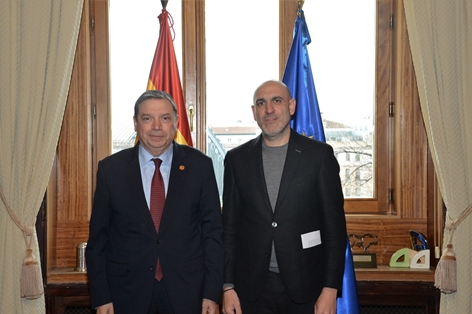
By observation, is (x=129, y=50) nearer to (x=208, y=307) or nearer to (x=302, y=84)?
(x=302, y=84)

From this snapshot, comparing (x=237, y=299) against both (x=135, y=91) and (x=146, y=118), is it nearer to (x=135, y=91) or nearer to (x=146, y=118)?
(x=146, y=118)

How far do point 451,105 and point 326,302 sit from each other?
148 cm

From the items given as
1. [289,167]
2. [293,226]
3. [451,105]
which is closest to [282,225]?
[293,226]

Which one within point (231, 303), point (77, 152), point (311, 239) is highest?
point (77, 152)

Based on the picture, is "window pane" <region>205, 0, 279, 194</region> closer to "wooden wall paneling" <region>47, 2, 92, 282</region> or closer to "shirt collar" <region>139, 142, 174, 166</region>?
"wooden wall paneling" <region>47, 2, 92, 282</region>

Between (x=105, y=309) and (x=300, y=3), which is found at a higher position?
(x=300, y=3)

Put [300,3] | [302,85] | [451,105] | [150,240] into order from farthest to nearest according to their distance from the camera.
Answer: [300,3]
[302,85]
[451,105]
[150,240]

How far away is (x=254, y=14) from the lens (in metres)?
3.96

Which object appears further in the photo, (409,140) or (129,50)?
(129,50)

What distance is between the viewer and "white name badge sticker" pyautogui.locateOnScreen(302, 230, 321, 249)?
2623 millimetres

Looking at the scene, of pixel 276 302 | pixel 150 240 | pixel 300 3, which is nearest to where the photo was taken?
pixel 150 240

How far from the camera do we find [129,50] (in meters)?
3.94

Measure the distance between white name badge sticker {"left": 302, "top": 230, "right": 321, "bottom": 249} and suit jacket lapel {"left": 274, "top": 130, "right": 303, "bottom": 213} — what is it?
0.19 metres

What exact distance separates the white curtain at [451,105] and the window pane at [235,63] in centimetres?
102
